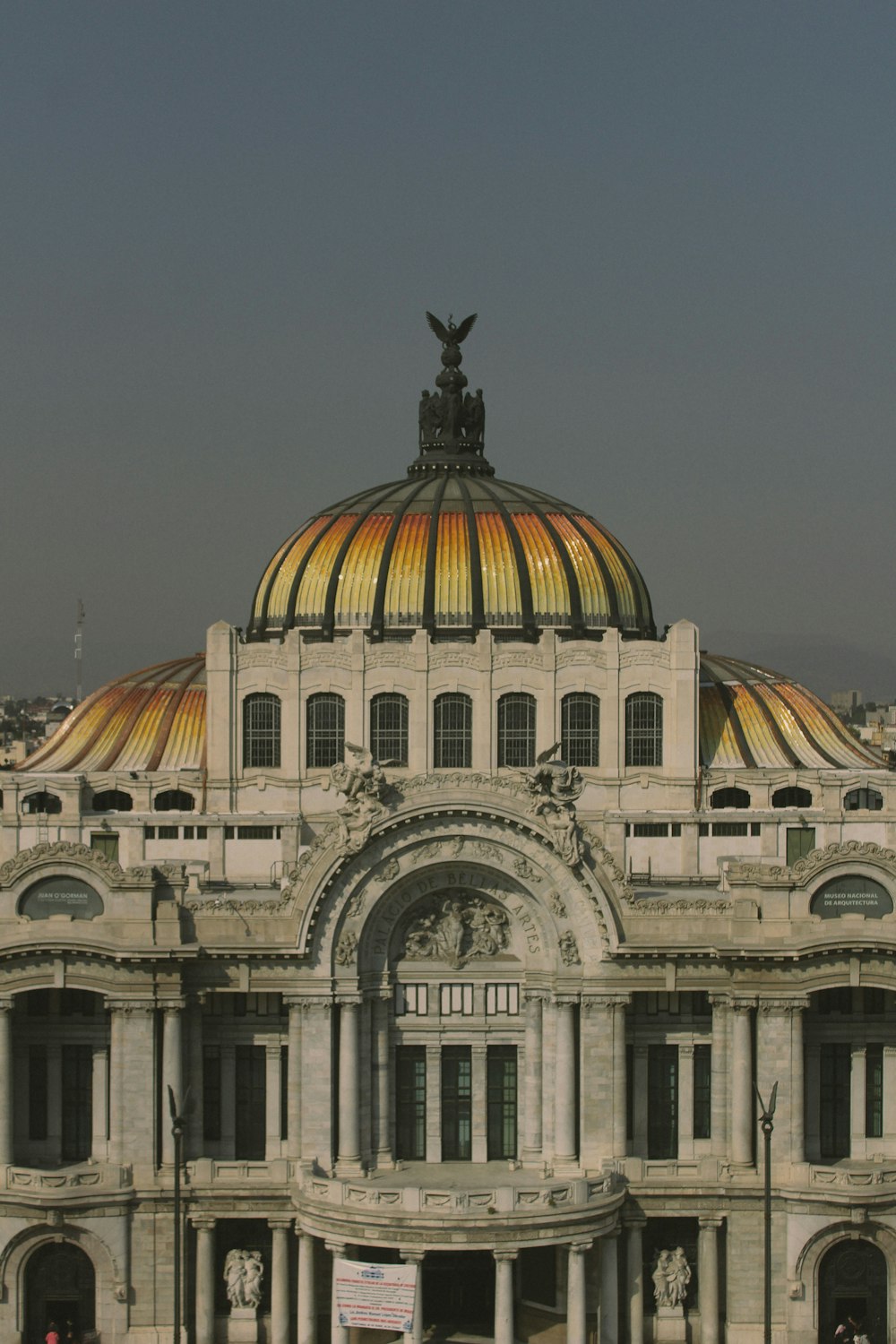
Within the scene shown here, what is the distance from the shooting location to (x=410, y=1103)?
78500 mm

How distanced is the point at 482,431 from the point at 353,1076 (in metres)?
39.5

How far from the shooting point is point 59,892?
7638 cm

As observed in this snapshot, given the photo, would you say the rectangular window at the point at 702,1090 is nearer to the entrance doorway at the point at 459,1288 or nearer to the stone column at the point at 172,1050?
the entrance doorway at the point at 459,1288

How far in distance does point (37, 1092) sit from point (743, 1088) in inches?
916

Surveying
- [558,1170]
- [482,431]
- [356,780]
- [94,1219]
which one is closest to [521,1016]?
[558,1170]

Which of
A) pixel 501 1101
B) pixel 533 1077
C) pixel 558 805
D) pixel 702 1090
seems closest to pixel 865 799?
pixel 702 1090

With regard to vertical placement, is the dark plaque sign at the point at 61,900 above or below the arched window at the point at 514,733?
below

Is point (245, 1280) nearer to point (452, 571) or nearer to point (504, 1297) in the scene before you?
point (504, 1297)

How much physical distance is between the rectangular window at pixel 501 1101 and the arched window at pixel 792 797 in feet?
83.0

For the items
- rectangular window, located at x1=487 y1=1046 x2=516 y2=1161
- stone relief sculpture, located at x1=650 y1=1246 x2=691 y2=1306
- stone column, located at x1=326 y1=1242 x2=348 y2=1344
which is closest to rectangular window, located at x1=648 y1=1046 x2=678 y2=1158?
stone relief sculpture, located at x1=650 y1=1246 x2=691 y2=1306

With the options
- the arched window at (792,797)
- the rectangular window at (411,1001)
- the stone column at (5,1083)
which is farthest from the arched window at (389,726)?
the stone column at (5,1083)

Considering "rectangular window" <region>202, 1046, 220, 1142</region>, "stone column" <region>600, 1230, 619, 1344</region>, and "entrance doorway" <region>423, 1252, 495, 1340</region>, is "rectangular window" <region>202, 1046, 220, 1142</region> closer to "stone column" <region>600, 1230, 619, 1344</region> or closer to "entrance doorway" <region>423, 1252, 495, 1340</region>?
"entrance doorway" <region>423, 1252, 495, 1340</region>

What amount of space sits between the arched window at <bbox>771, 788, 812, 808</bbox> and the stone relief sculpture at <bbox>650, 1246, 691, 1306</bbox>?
89.8 feet

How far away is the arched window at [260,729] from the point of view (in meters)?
95.5
